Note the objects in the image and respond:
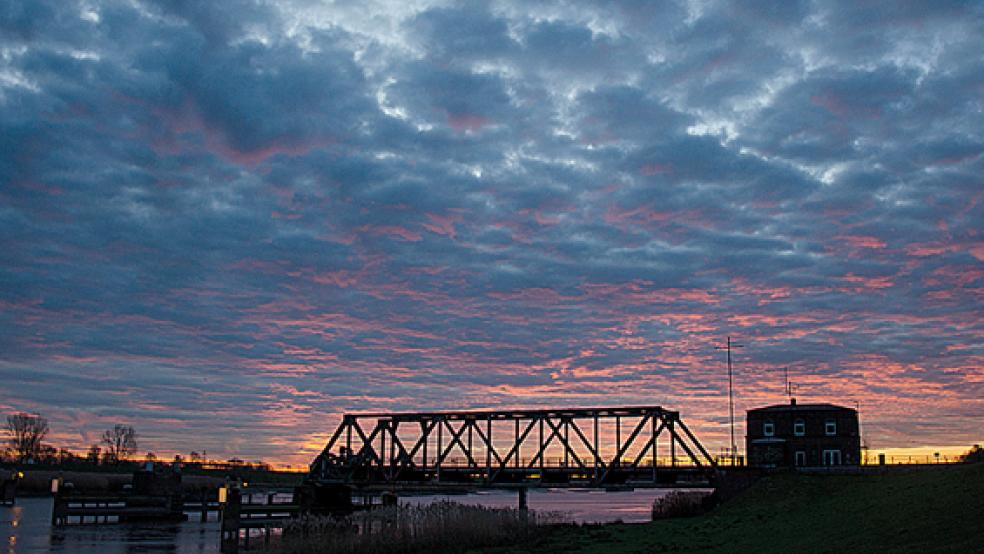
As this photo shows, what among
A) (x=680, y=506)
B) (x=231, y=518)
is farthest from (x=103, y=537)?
(x=680, y=506)

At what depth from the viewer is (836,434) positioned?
85.4m

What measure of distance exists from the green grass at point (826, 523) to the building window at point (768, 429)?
105 ft

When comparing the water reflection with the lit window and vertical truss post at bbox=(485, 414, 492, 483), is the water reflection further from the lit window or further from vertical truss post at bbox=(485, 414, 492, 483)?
the lit window

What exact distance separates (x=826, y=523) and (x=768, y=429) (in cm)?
5518

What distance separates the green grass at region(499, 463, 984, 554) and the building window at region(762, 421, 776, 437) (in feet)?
105

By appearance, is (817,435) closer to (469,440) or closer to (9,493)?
(469,440)

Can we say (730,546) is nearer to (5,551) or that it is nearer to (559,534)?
(559,534)

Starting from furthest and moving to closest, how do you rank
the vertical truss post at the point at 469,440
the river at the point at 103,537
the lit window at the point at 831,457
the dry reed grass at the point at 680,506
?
the lit window at the point at 831,457 → the vertical truss post at the point at 469,440 → the dry reed grass at the point at 680,506 → the river at the point at 103,537

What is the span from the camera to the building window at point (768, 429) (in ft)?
287

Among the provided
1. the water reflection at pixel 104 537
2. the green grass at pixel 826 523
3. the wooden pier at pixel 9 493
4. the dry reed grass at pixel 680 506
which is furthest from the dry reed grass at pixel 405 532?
the wooden pier at pixel 9 493

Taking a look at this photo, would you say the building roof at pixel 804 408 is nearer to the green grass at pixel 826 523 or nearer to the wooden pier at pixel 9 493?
the green grass at pixel 826 523

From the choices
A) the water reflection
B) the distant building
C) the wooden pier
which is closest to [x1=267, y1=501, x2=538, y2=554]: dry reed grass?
the water reflection

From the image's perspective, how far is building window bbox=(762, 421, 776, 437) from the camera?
8756 centimetres

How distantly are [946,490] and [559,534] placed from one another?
801 inches
